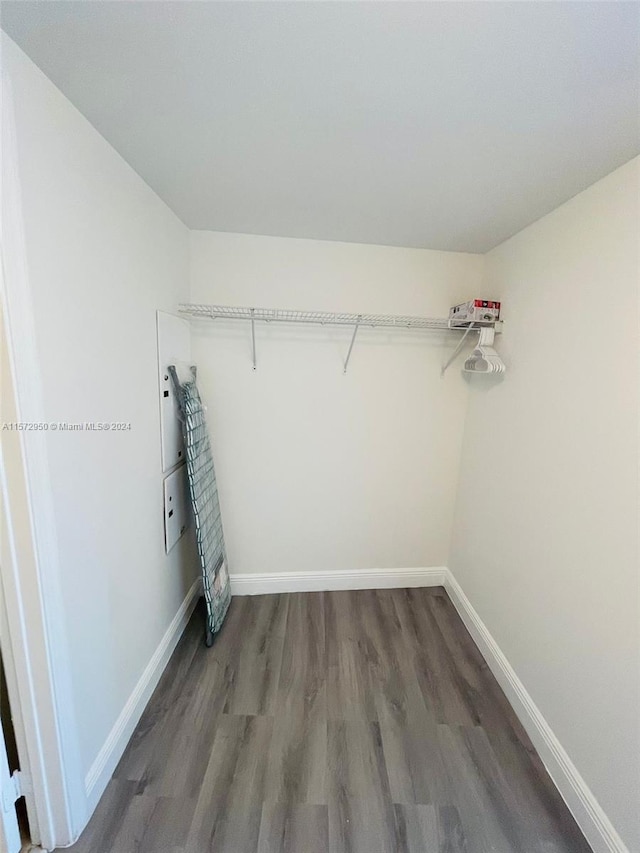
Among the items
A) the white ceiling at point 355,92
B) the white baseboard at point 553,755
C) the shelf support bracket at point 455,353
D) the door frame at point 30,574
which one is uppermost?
the white ceiling at point 355,92

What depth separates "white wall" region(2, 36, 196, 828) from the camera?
0.96 m

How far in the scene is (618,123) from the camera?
40.9 inches

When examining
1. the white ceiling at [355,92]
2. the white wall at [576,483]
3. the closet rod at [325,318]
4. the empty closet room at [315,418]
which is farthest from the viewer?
the closet rod at [325,318]

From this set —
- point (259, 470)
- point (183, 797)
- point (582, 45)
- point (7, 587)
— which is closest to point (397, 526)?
point (259, 470)

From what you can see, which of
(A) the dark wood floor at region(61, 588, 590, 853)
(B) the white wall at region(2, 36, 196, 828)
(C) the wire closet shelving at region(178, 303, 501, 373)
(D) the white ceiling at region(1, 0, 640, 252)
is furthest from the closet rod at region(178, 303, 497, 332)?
(A) the dark wood floor at region(61, 588, 590, 853)

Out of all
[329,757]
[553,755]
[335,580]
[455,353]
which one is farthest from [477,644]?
[455,353]

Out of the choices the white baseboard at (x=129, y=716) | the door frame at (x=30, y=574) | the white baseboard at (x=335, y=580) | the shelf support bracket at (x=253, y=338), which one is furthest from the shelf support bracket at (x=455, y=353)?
the white baseboard at (x=129, y=716)

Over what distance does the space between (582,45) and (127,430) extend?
1.76m

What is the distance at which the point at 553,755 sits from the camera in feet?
4.62

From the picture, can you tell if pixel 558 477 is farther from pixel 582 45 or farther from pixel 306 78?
pixel 306 78

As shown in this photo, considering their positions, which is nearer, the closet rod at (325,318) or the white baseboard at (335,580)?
the closet rod at (325,318)

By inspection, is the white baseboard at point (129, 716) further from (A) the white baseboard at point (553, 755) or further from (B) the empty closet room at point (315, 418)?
(A) the white baseboard at point (553, 755)

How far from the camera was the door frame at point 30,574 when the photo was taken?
33.6 inches

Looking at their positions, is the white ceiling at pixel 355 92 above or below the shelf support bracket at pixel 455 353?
above
